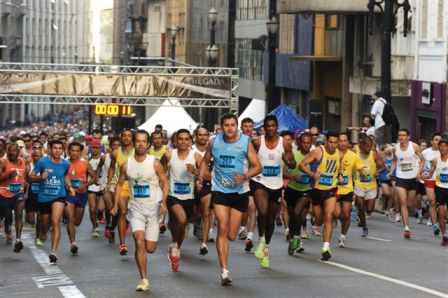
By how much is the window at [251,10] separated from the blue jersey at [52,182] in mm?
48414

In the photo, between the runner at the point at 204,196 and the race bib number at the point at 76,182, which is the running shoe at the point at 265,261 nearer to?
the runner at the point at 204,196

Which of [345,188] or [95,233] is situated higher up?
[345,188]

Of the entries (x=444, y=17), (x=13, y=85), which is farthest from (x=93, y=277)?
(x=13, y=85)

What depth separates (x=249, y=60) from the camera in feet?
239

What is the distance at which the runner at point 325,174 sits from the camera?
2000 cm

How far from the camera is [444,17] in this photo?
4178cm

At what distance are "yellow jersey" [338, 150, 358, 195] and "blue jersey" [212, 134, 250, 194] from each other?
4596 millimetres

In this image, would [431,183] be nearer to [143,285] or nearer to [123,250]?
[123,250]

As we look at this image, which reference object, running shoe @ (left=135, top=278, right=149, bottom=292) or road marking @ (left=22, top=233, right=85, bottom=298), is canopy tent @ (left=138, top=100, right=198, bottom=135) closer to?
road marking @ (left=22, top=233, right=85, bottom=298)

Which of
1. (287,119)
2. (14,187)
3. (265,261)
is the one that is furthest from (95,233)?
(287,119)

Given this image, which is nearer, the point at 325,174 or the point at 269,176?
the point at 269,176

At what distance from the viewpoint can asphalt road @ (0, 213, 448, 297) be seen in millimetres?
15805

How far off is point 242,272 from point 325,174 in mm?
2987

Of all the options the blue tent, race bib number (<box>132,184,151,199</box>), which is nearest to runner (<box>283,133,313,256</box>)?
race bib number (<box>132,184,151,199</box>)
